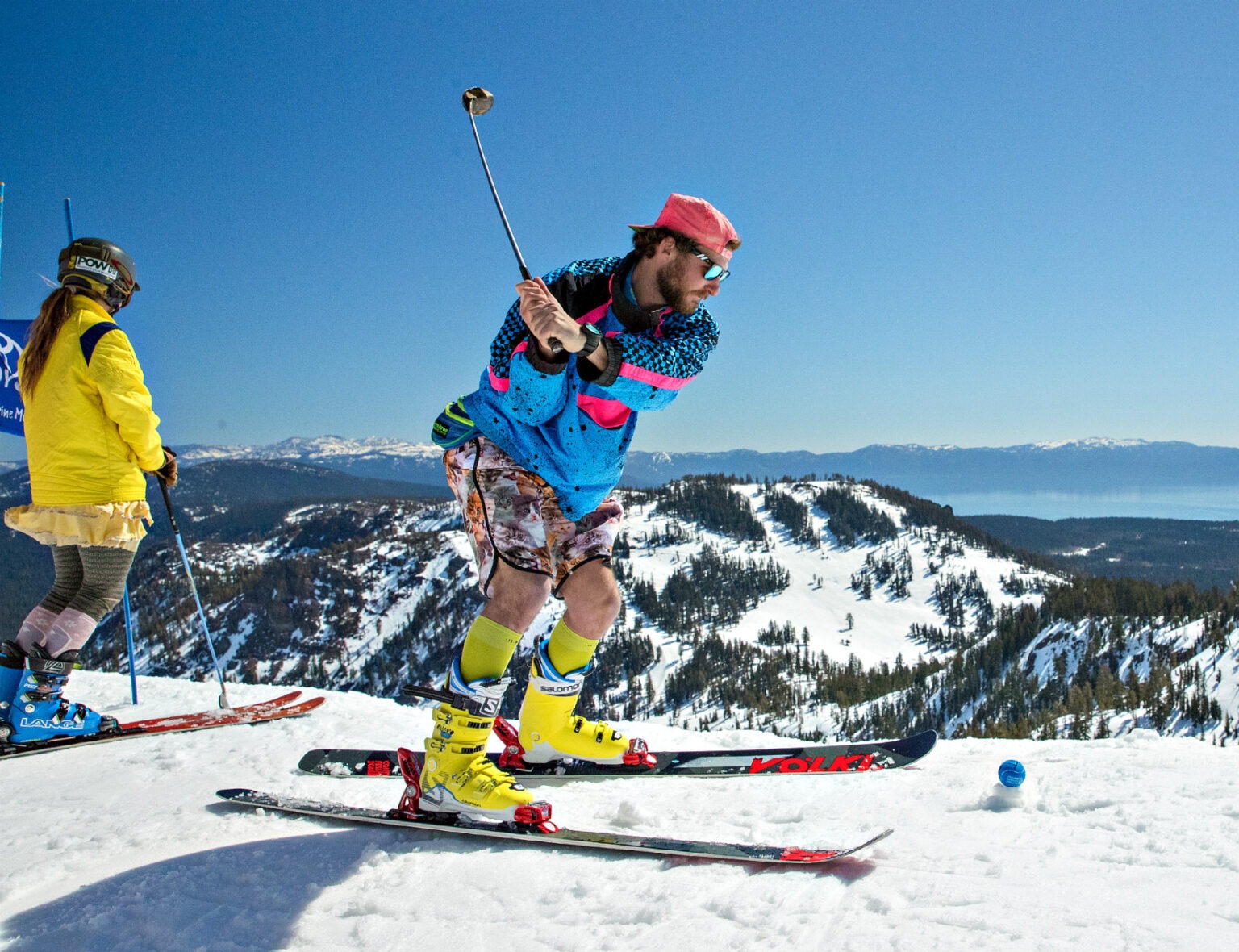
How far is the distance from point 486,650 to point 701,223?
2.26 metres

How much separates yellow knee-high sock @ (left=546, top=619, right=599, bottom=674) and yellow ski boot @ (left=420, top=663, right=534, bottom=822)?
55 cm

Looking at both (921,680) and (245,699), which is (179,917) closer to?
(245,699)

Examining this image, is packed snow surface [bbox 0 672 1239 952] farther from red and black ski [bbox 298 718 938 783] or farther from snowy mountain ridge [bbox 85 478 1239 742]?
snowy mountain ridge [bbox 85 478 1239 742]

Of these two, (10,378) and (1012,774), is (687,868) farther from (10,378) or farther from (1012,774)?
(10,378)

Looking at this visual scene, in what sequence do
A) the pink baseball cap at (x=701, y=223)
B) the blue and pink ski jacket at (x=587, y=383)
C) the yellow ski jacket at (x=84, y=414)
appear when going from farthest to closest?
1. the yellow ski jacket at (x=84, y=414)
2. the pink baseball cap at (x=701, y=223)
3. the blue and pink ski jacket at (x=587, y=383)

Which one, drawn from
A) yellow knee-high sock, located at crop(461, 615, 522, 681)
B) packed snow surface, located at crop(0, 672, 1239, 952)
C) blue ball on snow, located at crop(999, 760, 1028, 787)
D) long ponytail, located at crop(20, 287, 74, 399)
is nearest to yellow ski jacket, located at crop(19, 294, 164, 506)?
long ponytail, located at crop(20, 287, 74, 399)

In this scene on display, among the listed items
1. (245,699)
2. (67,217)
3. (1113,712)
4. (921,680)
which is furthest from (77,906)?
(921,680)

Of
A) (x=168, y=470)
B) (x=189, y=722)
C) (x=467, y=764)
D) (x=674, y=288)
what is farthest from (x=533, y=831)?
(x=168, y=470)

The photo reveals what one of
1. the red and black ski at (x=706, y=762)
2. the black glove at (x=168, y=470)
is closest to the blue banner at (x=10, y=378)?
the black glove at (x=168, y=470)

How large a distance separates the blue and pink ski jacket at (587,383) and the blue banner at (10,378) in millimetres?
5977

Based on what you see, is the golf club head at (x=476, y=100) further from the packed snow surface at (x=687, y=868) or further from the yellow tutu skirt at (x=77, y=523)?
the packed snow surface at (x=687, y=868)

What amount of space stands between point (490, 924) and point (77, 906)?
4.77 feet

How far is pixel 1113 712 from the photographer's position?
92750 mm

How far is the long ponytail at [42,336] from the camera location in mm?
4633
